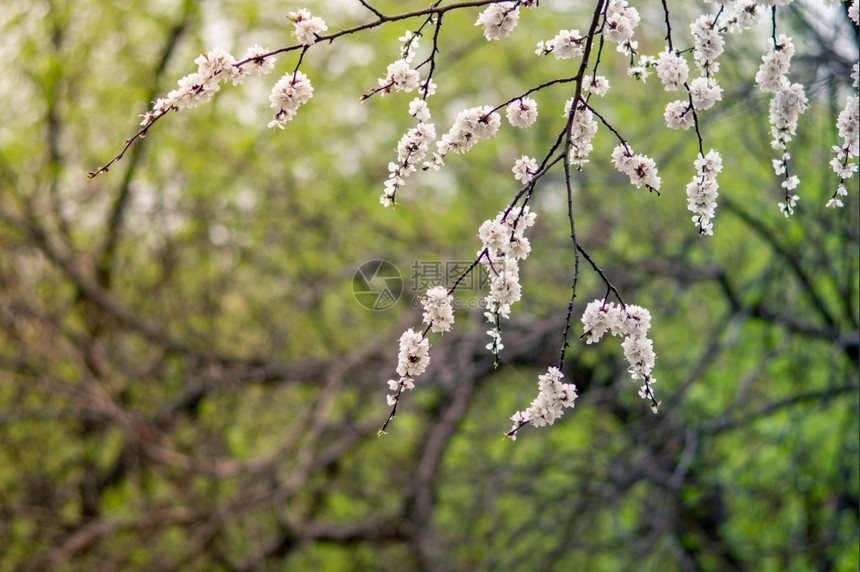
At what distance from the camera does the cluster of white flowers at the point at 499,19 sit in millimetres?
1524

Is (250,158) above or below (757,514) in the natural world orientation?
above

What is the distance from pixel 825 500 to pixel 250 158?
3.73 meters

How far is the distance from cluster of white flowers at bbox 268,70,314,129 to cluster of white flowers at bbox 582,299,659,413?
1.94ft

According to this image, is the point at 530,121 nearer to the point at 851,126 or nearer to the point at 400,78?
the point at 400,78

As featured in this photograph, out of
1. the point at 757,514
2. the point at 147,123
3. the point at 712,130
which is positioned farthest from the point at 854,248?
the point at 147,123

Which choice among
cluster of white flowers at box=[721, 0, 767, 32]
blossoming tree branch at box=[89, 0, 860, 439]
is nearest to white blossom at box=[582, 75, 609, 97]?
blossoming tree branch at box=[89, 0, 860, 439]

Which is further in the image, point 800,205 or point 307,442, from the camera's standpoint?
point 307,442

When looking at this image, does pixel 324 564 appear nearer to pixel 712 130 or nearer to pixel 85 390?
pixel 85 390

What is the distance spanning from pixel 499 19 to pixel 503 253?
0.39 meters

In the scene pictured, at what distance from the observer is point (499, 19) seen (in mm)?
1528

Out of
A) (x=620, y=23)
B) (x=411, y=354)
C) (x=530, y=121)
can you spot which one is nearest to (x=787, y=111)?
(x=620, y=23)

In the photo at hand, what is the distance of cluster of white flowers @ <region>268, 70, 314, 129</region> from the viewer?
1540mm

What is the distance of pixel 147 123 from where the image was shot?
4.74 feet

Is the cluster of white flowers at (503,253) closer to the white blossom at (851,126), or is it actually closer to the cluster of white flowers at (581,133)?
the cluster of white flowers at (581,133)
